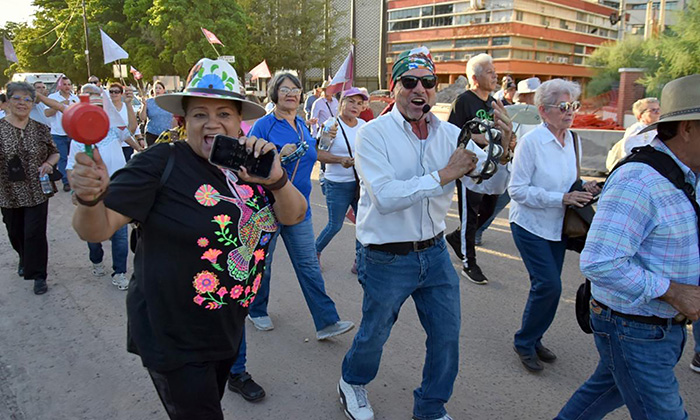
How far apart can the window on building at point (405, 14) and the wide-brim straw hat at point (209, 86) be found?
60620 millimetres

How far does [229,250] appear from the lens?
2.12 meters

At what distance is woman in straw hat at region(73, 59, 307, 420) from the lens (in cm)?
202

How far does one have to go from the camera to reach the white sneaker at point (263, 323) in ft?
14.3

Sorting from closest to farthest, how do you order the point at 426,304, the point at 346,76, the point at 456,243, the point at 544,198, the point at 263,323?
the point at 426,304 < the point at 544,198 < the point at 263,323 < the point at 456,243 < the point at 346,76

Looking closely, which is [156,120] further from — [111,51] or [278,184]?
[278,184]

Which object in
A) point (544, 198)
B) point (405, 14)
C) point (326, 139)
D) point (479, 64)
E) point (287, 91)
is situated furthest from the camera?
point (405, 14)

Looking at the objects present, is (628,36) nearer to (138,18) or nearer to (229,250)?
(138,18)

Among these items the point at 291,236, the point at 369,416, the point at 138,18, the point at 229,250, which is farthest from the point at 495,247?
the point at 138,18

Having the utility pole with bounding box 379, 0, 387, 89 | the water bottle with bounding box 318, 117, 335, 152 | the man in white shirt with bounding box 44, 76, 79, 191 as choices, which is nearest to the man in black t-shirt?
the water bottle with bounding box 318, 117, 335, 152

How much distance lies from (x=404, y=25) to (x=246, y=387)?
200ft

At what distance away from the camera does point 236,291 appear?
217 cm

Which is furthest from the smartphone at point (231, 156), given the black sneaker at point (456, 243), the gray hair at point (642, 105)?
the gray hair at point (642, 105)

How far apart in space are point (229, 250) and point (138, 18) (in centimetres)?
3758

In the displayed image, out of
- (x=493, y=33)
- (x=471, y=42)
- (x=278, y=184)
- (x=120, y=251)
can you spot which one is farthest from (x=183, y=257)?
(x=471, y=42)
